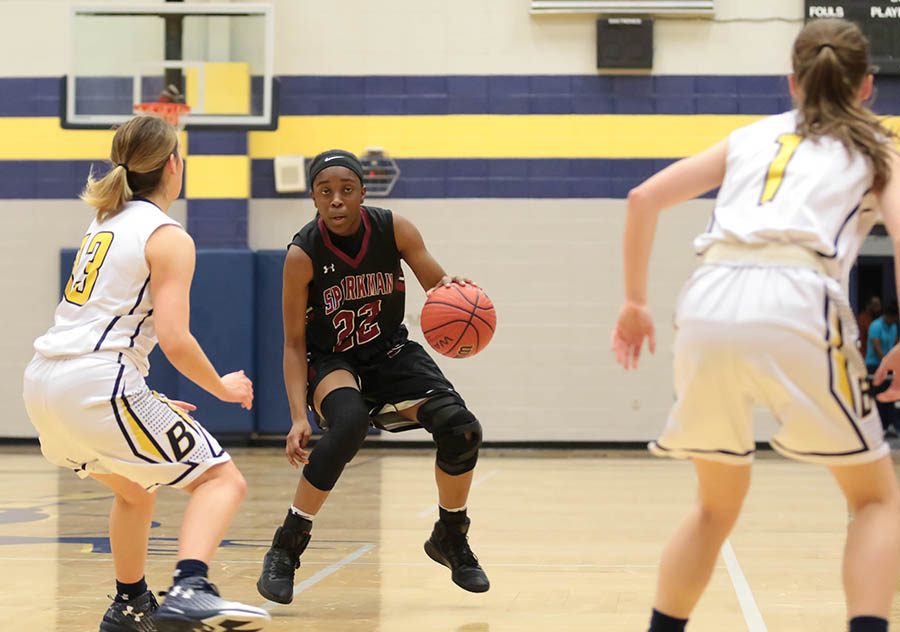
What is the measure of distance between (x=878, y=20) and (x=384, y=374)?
8635 mm

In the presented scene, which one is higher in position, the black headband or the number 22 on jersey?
the black headband

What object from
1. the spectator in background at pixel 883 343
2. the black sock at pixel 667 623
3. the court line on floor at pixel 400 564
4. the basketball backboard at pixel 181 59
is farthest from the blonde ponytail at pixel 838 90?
the spectator in background at pixel 883 343

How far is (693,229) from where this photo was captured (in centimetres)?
1178

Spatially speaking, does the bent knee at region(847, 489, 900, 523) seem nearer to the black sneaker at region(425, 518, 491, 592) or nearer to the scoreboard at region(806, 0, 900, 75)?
the black sneaker at region(425, 518, 491, 592)

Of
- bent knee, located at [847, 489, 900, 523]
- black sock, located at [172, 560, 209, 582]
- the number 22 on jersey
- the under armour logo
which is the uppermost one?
the number 22 on jersey

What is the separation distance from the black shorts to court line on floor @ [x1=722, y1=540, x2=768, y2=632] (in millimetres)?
1332

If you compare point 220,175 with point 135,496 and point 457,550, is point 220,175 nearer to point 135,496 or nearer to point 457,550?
point 457,550

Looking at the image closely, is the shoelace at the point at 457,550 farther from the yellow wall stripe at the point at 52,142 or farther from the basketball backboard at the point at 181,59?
the yellow wall stripe at the point at 52,142

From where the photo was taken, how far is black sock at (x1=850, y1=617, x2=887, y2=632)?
2.64 metres

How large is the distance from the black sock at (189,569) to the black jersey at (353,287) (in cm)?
150

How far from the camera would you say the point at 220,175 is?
12.0 meters

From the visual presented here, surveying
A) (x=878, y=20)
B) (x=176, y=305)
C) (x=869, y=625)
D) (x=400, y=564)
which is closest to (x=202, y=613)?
(x=176, y=305)

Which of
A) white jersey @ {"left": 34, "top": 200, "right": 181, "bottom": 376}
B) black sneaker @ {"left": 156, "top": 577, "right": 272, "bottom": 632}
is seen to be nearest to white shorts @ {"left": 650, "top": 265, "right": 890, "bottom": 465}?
black sneaker @ {"left": 156, "top": 577, "right": 272, "bottom": 632}

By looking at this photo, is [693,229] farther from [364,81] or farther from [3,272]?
[3,272]
